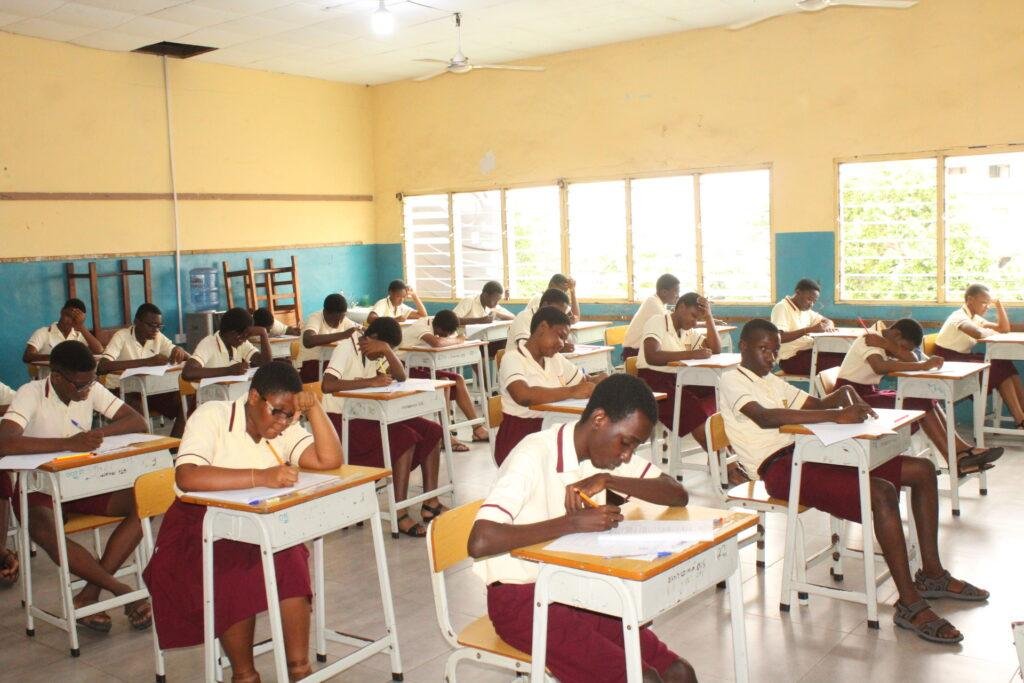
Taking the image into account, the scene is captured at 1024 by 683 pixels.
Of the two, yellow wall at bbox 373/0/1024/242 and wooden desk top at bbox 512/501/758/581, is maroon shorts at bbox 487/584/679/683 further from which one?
yellow wall at bbox 373/0/1024/242

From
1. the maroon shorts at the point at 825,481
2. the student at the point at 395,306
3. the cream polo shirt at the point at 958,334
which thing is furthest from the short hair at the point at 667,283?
the maroon shorts at the point at 825,481

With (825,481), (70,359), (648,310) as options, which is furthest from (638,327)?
(70,359)

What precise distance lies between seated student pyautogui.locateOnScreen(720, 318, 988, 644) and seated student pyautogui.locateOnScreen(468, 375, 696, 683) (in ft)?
4.23

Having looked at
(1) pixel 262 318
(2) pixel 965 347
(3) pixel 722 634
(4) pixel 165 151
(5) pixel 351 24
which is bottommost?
(3) pixel 722 634

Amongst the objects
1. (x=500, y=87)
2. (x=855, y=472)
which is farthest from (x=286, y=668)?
(x=500, y=87)

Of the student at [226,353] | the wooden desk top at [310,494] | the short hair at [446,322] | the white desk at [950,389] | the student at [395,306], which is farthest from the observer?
the student at [395,306]

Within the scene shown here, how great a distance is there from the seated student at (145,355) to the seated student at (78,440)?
254 cm

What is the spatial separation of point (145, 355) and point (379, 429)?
2974 mm

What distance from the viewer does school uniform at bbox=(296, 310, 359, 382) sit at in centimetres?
745

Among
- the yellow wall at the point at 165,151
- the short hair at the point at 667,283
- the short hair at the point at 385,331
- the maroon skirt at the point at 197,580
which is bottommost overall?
the maroon skirt at the point at 197,580

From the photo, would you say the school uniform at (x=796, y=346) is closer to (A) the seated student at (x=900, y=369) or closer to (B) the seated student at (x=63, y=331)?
(A) the seated student at (x=900, y=369)

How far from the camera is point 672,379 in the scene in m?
6.24

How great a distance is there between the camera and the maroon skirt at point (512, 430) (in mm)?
4789

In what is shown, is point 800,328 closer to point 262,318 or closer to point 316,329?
point 316,329
